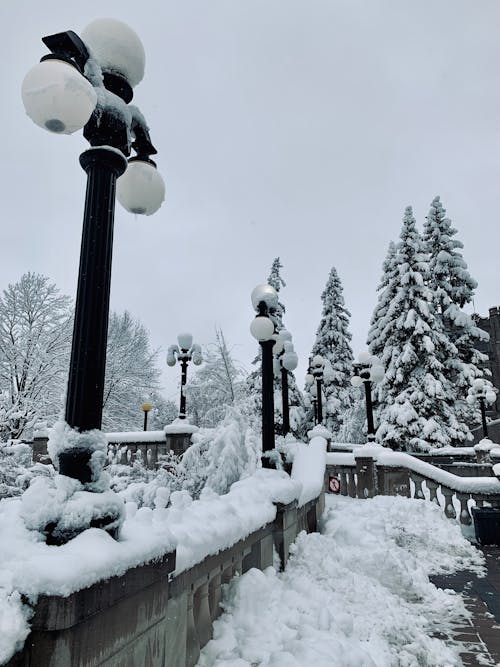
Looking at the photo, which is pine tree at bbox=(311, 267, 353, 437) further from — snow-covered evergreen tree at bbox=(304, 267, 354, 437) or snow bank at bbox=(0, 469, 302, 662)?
snow bank at bbox=(0, 469, 302, 662)

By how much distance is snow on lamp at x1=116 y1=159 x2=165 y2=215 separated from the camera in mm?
3596

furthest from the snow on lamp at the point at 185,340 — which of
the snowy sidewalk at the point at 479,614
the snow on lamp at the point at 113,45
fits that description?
the snow on lamp at the point at 113,45

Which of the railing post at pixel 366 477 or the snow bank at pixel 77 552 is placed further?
the railing post at pixel 366 477

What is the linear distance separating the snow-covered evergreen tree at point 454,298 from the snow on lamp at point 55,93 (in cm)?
2836

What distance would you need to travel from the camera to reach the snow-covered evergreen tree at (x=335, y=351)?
37094 millimetres

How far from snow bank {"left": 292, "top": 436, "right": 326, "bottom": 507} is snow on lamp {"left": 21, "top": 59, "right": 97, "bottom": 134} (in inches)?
242

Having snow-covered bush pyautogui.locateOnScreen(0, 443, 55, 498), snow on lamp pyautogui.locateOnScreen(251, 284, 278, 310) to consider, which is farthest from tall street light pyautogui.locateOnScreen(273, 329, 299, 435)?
snow-covered bush pyautogui.locateOnScreen(0, 443, 55, 498)

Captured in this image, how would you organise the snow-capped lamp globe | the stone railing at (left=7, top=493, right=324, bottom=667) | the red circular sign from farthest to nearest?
the red circular sign, the snow-capped lamp globe, the stone railing at (left=7, top=493, right=324, bottom=667)

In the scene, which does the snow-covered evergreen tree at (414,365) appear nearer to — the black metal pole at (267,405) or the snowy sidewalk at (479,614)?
the snowy sidewalk at (479,614)

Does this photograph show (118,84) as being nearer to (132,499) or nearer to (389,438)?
(132,499)

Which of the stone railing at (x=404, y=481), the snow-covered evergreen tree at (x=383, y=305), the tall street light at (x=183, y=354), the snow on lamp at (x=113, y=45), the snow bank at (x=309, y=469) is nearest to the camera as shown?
the snow on lamp at (x=113, y=45)

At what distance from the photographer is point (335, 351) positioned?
39.2 metres

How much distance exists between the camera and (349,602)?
17.6 ft

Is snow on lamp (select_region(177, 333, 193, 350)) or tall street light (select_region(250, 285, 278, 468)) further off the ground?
snow on lamp (select_region(177, 333, 193, 350))
